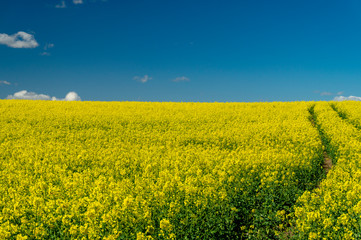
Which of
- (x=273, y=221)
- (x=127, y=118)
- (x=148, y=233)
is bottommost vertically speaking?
(x=273, y=221)

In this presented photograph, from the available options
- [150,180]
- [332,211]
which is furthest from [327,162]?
[150,180]

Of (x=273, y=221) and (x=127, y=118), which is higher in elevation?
(x=127, y=118)

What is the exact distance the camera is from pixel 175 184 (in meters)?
8.98

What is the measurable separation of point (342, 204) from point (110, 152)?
411 inches

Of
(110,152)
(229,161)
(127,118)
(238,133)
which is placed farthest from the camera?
(127,118)

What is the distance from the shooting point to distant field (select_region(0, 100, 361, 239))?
695 centimetres

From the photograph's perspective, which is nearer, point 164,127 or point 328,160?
point 328,160

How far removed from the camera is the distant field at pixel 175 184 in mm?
6953

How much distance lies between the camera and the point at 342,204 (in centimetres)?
843

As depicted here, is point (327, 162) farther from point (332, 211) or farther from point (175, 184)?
point (175, 184)

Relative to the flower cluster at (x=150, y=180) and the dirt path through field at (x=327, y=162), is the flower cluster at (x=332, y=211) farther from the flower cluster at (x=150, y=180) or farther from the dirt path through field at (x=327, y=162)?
the dirt path through field at (x=327, y=162)

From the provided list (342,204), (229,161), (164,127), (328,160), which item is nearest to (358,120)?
(328,160)

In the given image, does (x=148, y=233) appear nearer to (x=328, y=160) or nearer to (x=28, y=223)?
(x=28, y=223)

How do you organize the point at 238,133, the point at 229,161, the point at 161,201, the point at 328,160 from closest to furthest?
Answer: 1. the point at 161,201
2. the point at 229,161
3. the point at 328,160
4. the point at 238,133
